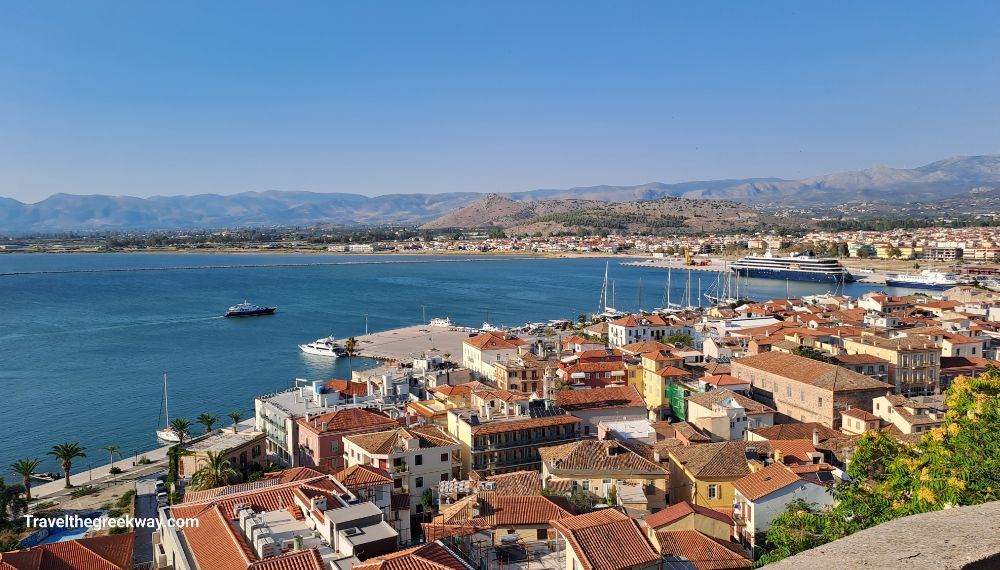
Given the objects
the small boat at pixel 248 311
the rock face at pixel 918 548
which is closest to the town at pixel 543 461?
the rock face at pixel 918 548

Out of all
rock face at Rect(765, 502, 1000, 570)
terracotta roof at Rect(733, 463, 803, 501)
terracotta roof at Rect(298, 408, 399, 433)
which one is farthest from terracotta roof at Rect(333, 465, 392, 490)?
rock face at Rect(765, 502, 1000, 570)

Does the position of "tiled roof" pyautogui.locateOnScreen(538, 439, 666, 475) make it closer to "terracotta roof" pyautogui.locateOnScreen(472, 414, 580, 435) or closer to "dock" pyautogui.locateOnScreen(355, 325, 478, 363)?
"terracotta roof" pyautogui.locateOnScreen(472, 414, 580, 435)

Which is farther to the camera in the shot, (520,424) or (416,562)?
(520,424)

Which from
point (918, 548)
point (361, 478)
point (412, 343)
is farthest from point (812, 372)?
point (412, 343)

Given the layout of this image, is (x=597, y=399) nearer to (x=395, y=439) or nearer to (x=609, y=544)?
(x=395, y=439)

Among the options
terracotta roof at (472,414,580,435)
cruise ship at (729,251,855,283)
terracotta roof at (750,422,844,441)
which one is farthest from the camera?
cruise ship at (729,251,855,283)
